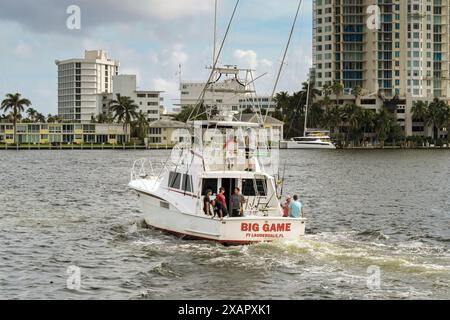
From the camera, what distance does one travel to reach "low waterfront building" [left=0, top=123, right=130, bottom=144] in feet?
633

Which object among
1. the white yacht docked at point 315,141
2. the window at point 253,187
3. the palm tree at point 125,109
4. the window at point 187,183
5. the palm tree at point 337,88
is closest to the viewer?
the window at point 253,187

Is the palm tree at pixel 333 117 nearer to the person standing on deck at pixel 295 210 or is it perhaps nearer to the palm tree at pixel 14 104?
the palm tree at pixel 14 104

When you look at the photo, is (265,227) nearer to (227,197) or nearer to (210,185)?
(227,197)

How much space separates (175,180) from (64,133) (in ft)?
556

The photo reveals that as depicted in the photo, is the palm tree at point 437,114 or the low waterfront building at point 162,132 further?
the low waterfront building at point 162,132

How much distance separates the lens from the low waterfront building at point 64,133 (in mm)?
192875

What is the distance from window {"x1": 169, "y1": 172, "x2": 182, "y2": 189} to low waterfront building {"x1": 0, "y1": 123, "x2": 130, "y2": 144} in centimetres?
16451

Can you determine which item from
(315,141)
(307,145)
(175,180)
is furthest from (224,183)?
(307,145)

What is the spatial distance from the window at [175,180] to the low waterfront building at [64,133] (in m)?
165

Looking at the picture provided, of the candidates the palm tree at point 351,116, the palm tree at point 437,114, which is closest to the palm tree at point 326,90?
the palm tree at point 351,116

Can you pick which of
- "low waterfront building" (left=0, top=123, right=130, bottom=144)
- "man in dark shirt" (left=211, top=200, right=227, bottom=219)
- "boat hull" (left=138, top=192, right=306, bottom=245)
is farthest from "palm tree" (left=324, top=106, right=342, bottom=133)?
"man in dark shirt" (left=211, top=200, right=227, bottom=219)

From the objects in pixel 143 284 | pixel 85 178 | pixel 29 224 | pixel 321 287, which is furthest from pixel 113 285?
pixel 85 178

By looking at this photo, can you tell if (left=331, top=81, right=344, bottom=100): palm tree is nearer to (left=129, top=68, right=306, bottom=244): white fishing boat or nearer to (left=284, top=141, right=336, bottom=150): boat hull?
(left=284, top=141, right=336, bottom=150): boat hull

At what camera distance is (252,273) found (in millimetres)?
24016
